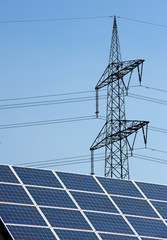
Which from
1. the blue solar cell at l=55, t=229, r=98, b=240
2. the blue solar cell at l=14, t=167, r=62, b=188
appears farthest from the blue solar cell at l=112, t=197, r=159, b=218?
the blue solar cell at l=55, t=229, r=98, b=240

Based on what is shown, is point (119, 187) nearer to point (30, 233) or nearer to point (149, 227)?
point (149, 227)

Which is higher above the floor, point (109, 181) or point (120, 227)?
point (109, 181)

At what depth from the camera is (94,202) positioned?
4234cm

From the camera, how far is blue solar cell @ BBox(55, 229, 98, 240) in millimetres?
37500

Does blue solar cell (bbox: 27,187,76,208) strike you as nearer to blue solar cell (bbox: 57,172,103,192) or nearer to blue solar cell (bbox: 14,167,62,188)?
blue solar cell (bbox: 14,167,62,188)

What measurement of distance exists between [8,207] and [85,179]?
26.3ft

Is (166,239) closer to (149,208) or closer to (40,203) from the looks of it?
(149,208)

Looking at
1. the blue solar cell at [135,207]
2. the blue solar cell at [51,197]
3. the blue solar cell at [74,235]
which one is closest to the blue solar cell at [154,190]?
the blue solar cell at [135,207]

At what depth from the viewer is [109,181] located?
45.5m

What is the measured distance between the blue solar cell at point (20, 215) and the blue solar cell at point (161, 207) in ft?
33.6

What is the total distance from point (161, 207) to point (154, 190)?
7.31 feet

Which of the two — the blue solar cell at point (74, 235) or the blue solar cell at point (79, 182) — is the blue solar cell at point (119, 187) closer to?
the blue solar cell at point (79, 182)

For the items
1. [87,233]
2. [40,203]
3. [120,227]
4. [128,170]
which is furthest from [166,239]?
[128,170]

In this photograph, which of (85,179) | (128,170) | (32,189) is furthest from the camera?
(128,170)
